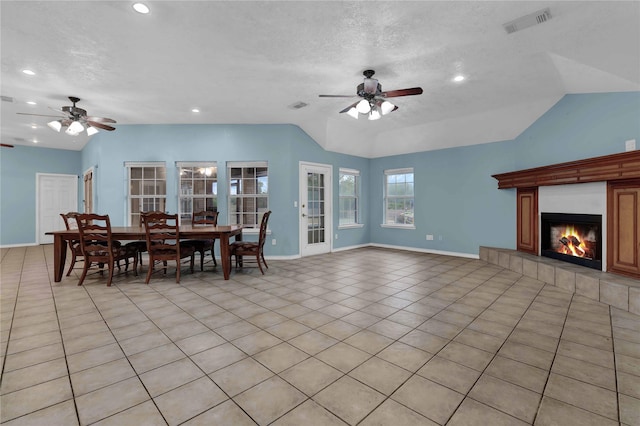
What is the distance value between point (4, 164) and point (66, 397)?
31.0ft

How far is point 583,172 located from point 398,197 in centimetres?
374

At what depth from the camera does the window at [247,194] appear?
5867mm

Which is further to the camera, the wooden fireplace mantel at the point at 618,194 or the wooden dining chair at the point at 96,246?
the wooden dining chair at the point at 96,246

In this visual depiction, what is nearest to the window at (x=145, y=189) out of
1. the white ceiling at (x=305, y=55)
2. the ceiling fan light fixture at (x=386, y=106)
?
the white ceiling at (x=305, y=55)

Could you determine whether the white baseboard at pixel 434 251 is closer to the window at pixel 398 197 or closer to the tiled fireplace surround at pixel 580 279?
the window at pixel 398 197

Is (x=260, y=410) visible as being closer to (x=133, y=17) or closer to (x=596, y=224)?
(x=133, y=17)

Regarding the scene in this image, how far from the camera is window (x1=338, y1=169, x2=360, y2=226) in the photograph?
23.0 feet

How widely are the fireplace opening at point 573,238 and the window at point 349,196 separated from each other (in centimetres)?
388

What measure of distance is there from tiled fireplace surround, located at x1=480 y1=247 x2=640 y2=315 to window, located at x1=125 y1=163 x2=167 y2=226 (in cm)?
671

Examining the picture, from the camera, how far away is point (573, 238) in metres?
4.09

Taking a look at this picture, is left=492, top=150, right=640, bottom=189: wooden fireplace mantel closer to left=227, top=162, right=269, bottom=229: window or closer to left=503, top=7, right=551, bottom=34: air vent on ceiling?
left=503, top=7, right=551, bottom=34: air vent on ceiling

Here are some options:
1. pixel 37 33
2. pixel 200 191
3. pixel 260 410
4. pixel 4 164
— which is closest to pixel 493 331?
pixel 260 410

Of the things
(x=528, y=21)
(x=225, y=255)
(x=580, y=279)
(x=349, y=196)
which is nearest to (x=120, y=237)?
(x=225, y=255)

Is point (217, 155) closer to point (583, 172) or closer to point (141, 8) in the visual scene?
point (141, 8)
